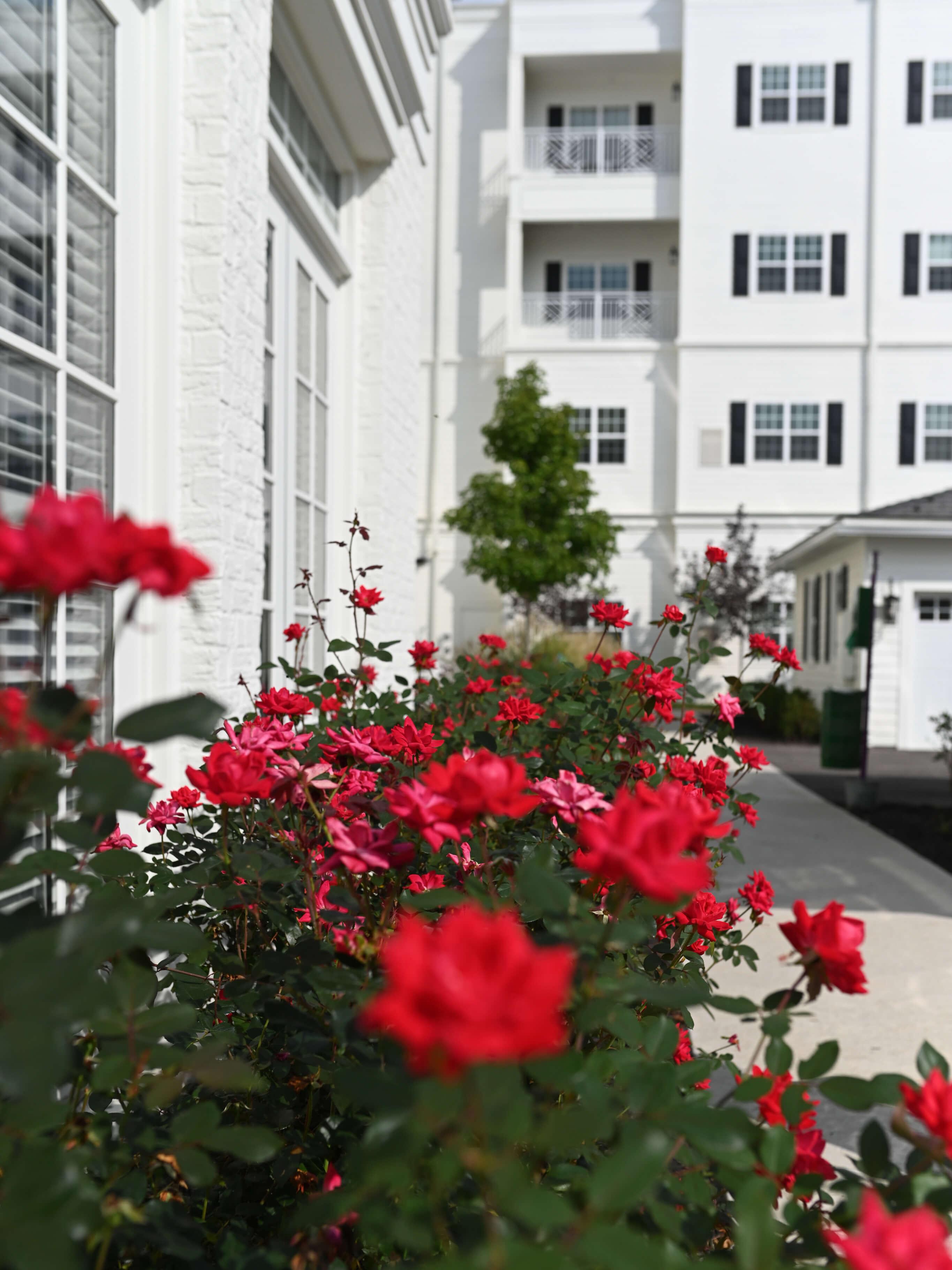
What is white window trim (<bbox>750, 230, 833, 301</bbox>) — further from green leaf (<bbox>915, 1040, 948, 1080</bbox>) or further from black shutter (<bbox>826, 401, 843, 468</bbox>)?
green leaf (<bbox>915, 1040, 948, 1080</bbox>)

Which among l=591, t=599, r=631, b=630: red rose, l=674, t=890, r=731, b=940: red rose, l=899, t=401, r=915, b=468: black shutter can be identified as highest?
l=899, t=401, r=915, b=468: black shutter

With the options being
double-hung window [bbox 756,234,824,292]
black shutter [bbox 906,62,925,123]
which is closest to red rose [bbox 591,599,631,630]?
double-hung window [bbox 756,234,824,292]

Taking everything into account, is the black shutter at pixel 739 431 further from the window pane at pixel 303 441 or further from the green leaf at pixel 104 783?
the green leaf at pixel 104 783

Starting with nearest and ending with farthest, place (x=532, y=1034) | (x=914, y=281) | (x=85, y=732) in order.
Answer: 1. (x=532, y=1034)
2. (x=85, y=732)
3. (x=914, y=281)

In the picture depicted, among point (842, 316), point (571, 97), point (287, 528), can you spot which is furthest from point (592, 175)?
point (287, 528)

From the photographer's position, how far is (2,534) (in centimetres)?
58

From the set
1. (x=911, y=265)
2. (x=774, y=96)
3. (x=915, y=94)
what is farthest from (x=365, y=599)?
(x=915, y=94)

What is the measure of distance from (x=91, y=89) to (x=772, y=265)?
1996cm

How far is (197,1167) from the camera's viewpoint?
774 millimetres

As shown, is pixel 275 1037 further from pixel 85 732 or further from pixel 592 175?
pixel 592 175

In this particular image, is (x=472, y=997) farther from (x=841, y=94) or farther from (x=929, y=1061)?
(x=841, y=94)

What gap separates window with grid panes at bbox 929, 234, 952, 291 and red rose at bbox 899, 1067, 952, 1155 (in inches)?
868

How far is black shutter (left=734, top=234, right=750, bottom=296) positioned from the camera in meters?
20.2

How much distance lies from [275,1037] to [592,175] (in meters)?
21.8
